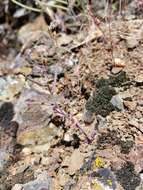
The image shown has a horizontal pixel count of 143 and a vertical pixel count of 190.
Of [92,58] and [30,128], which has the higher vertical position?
[92,58]

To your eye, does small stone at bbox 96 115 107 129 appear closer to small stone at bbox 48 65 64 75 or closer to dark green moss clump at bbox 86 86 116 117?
dark green moss clump at bbox 86 86 116 117

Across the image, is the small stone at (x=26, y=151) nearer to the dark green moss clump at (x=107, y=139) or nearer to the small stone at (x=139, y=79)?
the dark green moss clump at (x=107, y=139)

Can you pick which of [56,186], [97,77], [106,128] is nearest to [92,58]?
[97,77]

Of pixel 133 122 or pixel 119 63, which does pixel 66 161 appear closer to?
pixel 133 122

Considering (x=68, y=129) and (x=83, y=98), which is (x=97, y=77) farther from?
(x=68, y=129)

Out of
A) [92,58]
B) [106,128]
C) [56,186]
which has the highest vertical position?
[92,58]
